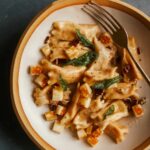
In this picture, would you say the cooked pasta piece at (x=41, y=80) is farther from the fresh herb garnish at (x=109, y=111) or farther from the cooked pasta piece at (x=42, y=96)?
the fresh herb garnish at (x=109, y=111)

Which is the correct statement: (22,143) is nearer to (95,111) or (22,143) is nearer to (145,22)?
(95,111)

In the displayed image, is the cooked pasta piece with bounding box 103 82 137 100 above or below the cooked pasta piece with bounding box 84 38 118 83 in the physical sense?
below

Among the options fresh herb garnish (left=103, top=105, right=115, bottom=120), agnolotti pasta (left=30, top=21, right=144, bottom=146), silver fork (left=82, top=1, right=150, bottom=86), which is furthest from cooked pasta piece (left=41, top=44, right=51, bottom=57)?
fresh herb garnish (left=103, top=105, right=115, bottom=120)

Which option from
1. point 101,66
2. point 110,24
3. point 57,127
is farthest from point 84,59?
point 57,127

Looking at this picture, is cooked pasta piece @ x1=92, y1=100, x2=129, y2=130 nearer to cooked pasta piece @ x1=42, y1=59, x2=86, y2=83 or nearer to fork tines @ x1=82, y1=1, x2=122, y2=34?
cooked pasta piece @ x1=42, y1=59, x2=86, y2=83

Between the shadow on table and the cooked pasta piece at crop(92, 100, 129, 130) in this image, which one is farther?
the shadow on table

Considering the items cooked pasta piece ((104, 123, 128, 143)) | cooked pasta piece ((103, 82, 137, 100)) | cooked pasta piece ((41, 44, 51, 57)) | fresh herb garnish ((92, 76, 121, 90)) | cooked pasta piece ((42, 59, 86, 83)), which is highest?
cooked pasta piece ((41, 44, 51, 57))

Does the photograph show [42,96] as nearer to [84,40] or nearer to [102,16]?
[84,40]
